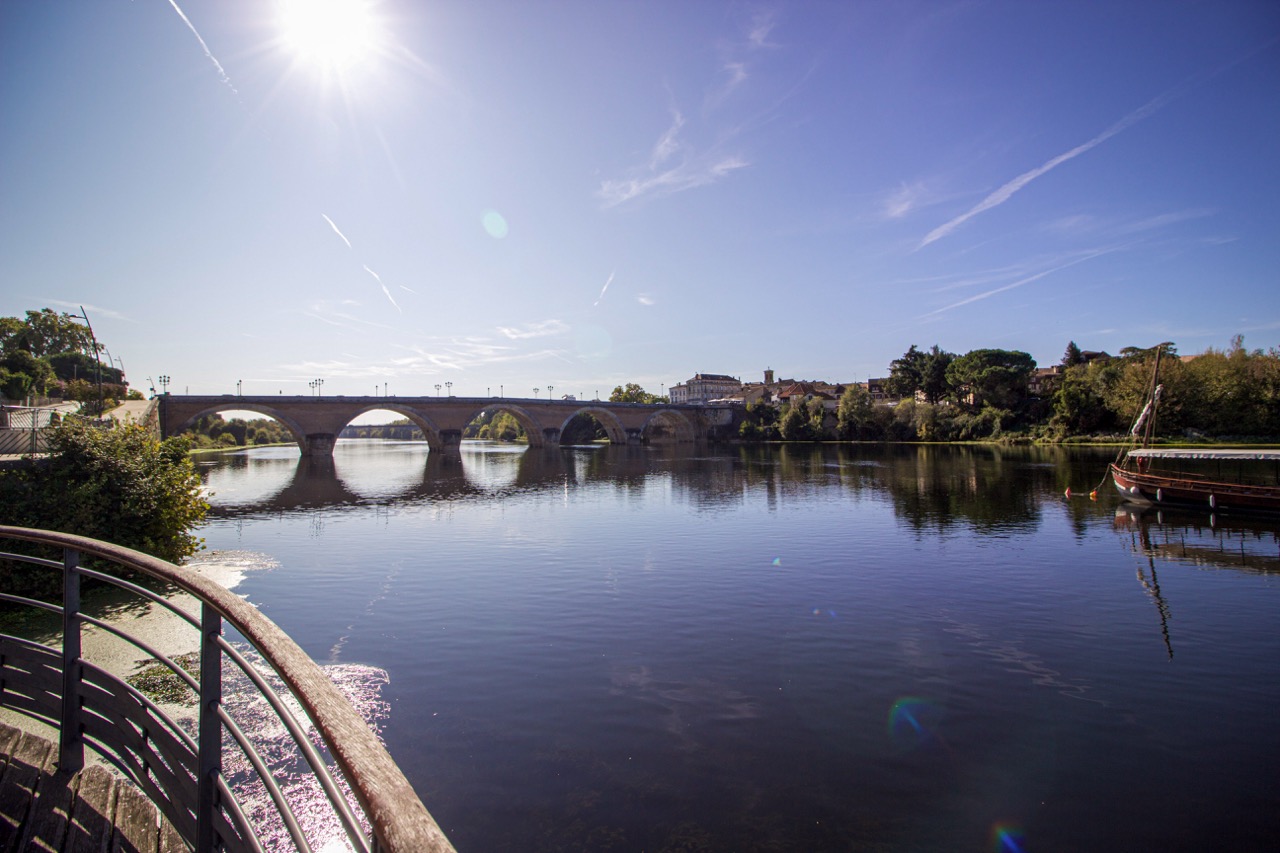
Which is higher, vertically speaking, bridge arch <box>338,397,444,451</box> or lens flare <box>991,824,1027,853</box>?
bridge arch <box>338,397,444,451</box>

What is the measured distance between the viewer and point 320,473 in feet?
191

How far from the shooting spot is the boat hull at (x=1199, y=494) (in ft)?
90.5

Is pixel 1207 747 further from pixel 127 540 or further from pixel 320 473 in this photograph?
pixel 320 473

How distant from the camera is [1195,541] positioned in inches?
928

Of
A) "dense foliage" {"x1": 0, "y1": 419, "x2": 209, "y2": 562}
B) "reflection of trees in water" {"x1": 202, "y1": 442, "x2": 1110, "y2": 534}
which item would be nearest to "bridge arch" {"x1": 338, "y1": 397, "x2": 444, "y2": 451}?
"reflection of trees in water" {"x1": 202, "y1": 442, "x2": 1110, "y2": 534}

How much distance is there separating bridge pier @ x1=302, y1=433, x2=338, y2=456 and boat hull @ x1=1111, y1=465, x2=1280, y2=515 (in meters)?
71.3

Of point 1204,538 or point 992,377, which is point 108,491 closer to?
point 1204,538

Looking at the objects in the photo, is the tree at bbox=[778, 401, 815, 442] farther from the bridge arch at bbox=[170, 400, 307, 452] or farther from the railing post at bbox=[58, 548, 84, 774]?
the railing post at bbox=[58, 548, 84, 774]

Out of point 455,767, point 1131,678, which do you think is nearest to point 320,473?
point 455,767

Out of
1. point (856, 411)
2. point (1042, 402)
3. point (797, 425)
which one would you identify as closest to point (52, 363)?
point (797, 425)

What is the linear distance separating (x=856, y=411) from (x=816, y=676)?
9582 centimetres

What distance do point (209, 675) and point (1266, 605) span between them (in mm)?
21272

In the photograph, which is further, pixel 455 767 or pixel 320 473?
pixel 320 473

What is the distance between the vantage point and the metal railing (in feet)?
6.09
